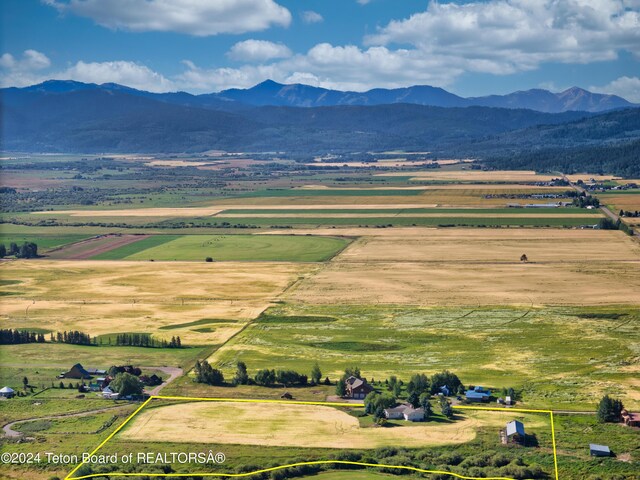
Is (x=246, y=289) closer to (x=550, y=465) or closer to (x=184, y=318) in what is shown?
(x=184, y=318)

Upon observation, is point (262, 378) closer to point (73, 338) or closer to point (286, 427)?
point (286, 427)

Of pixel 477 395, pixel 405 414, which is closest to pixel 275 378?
pixel 405 414

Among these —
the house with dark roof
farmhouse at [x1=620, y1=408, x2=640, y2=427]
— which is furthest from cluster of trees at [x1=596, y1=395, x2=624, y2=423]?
the house with dark roof

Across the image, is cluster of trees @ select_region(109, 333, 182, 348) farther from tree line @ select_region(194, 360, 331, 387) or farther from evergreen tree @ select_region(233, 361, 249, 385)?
evergreen tree @ select_region(233, 361, 249, 385)

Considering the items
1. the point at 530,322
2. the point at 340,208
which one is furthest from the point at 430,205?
the point at 530,322

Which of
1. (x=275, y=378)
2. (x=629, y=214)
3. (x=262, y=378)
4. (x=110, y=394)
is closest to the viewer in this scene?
(x=110, y=394)

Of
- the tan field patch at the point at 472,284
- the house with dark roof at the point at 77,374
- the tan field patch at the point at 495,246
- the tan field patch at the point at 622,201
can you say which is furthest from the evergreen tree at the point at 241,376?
the tan field patch at the point at 622,201
